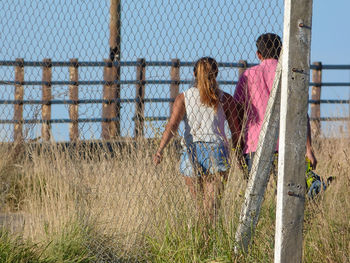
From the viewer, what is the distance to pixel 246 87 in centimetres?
451

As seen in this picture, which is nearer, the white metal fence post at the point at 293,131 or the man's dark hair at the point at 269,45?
the white metal fence post at the point at 293,131

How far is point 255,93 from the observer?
15.6ft

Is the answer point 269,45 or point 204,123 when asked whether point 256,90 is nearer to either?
point 269,45

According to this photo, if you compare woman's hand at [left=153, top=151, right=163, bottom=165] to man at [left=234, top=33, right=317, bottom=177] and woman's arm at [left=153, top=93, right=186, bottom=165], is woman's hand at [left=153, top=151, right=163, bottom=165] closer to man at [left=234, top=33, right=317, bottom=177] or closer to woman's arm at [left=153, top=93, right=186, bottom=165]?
woman's arm at [left=153, top=93, right=186, bottom=165]

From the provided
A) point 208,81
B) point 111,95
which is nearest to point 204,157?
point 208,81

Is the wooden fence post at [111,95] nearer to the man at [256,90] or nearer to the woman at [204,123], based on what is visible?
the woman at [204,123]

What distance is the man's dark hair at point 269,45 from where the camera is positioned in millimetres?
4617

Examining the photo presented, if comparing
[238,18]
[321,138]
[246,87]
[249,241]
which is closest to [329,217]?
[249,241]

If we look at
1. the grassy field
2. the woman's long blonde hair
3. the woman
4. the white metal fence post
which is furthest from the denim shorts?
the white metal fence post

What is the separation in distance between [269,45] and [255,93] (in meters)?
0.36

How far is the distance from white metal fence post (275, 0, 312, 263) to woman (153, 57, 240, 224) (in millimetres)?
1020

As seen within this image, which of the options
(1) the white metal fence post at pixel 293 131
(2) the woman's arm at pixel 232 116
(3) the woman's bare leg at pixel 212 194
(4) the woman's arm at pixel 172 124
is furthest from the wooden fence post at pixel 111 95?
(1) the white metal fence post at pixel 293 131

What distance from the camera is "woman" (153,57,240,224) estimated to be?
15.6 ft

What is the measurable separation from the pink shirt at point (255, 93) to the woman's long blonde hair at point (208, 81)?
17 centimetres
